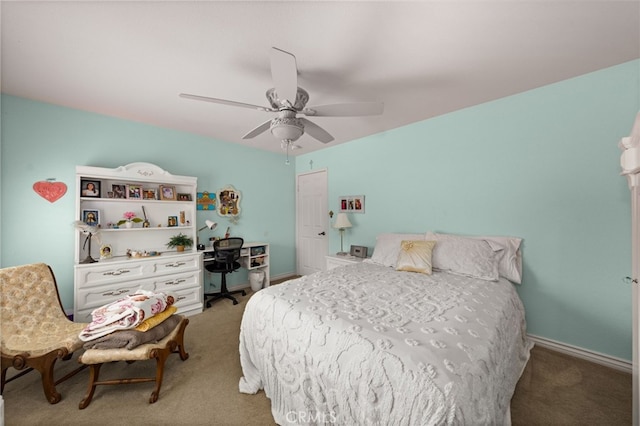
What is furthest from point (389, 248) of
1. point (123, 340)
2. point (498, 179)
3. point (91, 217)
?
point (91, 217)

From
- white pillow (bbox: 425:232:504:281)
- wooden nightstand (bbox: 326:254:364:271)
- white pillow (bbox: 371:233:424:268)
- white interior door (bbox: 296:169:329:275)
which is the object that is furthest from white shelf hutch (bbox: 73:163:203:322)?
white pillow (bbox: 425:232:504:281)

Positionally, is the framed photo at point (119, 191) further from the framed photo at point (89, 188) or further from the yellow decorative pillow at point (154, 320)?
the yellow decorative pillow at point (154, 320)

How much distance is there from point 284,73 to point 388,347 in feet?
5.37

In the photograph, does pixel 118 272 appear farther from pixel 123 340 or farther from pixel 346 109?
pixel 346 109

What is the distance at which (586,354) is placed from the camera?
2.07 meters

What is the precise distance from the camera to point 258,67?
191cm

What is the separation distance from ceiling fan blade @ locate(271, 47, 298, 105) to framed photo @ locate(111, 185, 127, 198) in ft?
8.54

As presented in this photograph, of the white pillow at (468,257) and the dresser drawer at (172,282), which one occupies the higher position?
the white pillow at (468,257)

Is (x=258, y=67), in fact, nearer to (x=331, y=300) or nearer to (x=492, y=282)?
(x=331, y=300)

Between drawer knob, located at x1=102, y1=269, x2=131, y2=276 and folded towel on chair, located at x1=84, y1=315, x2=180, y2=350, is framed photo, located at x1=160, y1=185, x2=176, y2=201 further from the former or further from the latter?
folded towel on chair, located at x1=84, y1=315, x2=180, y2=350

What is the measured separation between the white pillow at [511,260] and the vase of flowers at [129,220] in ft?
14.0

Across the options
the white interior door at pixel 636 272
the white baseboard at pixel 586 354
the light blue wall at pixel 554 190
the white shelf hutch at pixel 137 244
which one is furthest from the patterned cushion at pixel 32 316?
the white baseboard at pixel 586 354

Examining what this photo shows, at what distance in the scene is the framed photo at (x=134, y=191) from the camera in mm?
2992

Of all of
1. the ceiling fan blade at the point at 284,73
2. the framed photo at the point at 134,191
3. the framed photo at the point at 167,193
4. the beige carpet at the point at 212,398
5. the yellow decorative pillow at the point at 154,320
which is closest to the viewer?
the ceiling fan blade at the point at 284,73
